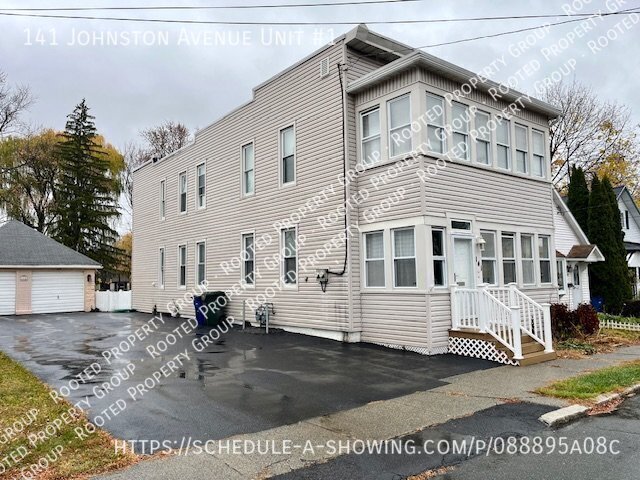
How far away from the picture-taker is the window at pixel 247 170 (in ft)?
52.0

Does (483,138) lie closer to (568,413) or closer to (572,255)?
(568,413)

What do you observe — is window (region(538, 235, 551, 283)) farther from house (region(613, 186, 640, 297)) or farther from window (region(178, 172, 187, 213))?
house (region(613, 186, 640, 297))

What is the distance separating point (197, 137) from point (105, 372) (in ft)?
40.4

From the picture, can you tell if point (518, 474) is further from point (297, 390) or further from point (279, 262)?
point (279, 262)

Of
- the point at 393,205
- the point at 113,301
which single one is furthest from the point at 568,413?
the point at 113,301

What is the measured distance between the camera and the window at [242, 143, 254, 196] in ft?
52.0

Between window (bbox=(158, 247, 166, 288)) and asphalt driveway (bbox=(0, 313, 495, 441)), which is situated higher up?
window (bbox=(158, 247, 166, 288))

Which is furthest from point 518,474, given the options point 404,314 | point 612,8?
point 612,8

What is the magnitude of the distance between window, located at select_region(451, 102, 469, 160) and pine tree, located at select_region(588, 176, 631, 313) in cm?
1336

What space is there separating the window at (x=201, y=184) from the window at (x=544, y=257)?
40.0ft

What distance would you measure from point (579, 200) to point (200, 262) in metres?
18.8

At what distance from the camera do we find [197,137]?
19.0 m

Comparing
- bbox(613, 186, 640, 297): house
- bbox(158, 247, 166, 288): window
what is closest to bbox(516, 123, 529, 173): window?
bbox(158, 247, 166, 288): window

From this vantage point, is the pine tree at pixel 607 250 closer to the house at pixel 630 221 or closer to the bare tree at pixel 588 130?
the house at pixel 630 221
